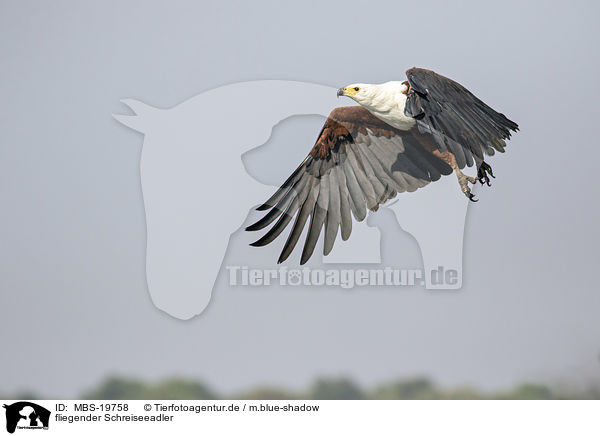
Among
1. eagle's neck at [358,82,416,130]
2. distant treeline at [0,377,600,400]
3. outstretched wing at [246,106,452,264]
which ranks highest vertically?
eagle's neck at [358,82,416,130]

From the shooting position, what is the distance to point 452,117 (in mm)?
2154

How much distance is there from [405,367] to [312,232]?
856mm

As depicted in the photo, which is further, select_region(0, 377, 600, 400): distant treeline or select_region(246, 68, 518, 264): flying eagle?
select_region(0, 377, 600, 400): distant treeline

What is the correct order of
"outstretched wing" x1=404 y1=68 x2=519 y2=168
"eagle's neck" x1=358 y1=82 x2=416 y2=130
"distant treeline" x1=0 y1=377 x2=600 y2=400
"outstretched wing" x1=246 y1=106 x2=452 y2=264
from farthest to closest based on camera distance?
"distant treeline" x1=0 y1=377 x2=600 y2=400 < "outstretched wing" x1=246 y1=106 x2=452 y2=264 < "eagle's neck" x1=358 y1=82 x2=416 y2=130 < "outstretched wing" x1=404 y1=68 x2=519 y2=168

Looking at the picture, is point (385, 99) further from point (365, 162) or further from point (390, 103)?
point (365, 162)

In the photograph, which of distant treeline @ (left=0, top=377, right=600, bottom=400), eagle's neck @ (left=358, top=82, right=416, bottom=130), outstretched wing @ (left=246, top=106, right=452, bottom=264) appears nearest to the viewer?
eagle's neck @ (left=358, top=82, right=416, bottom=130)

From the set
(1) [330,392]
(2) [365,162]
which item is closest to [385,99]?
(2) [365,162]

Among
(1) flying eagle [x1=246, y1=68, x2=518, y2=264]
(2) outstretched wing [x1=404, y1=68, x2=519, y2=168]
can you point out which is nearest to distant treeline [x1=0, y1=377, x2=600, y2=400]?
(1) flying eagle [x1=246, y1=68, x2=518, y2=264]

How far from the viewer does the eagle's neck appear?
2.39 m

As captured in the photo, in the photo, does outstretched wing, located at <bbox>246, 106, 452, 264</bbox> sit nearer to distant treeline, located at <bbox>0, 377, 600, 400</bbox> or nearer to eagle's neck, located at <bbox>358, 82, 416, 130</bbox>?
eagle's neck, located at <bbox>358, 82, 416, 130</bbox>

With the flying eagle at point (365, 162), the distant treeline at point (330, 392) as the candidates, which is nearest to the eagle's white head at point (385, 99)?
the flying eagle at point (365, 162)

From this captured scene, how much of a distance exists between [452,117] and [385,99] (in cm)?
33
